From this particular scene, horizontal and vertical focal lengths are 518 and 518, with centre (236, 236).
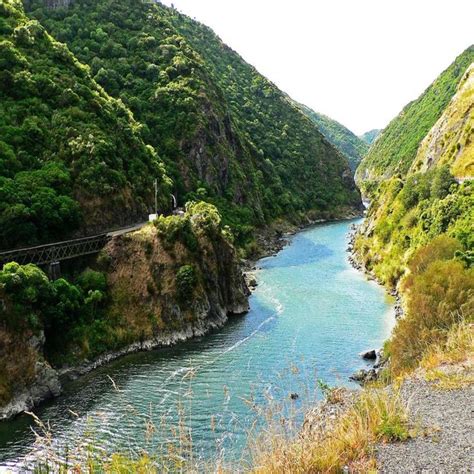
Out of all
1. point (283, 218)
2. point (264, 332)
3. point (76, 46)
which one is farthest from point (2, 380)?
point (283, 218)

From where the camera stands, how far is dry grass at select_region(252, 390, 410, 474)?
9.12 meters

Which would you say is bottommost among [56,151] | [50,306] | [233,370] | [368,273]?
[233,370]

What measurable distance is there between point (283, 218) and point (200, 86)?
4009 centimetres

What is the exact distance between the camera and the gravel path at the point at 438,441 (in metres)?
9.65

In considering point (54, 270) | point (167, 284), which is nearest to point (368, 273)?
point (167, 284)

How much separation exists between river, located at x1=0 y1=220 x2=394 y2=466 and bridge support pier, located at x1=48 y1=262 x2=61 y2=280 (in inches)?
417

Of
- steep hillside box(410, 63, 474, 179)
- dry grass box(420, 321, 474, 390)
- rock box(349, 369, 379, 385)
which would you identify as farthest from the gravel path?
steep hillside box(410, 63, 474, 179)

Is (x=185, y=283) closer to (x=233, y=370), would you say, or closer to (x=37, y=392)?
(x=233, y=370)

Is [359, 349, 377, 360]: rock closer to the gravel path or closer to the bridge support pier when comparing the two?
the bridge support pier

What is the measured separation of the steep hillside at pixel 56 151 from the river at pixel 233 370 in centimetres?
1772

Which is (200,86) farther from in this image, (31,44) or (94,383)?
(94,383)

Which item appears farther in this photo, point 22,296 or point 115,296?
point 115,296

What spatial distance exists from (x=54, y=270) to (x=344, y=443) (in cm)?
4263

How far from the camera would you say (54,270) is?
48219 millimetres
